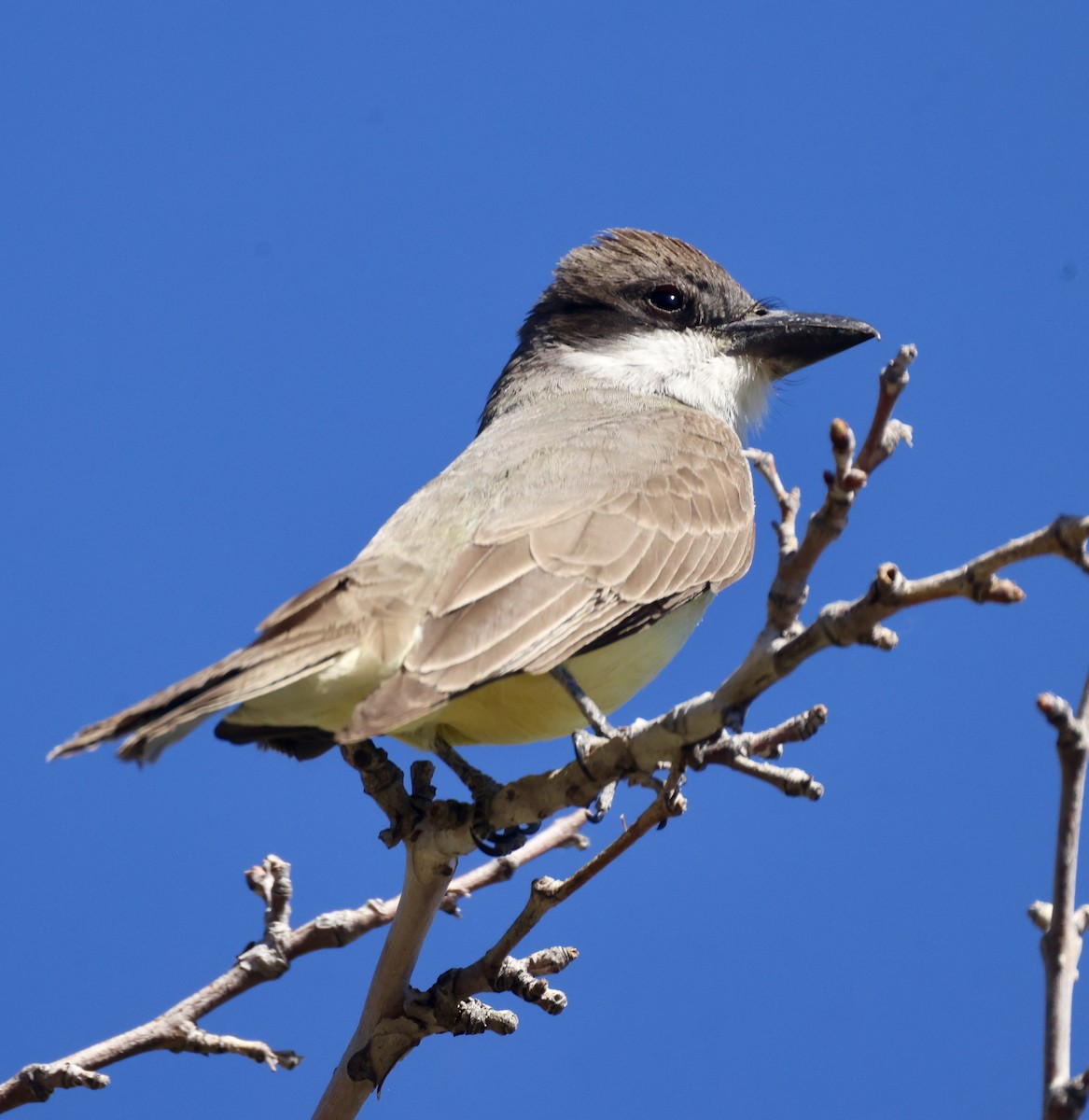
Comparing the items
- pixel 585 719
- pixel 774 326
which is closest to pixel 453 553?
pixel 585 719

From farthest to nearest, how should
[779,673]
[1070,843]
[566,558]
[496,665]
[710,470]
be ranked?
1. [710,470]
2. [566,558]
3. [496,665]
4. [779,673]
5. [1070,843]

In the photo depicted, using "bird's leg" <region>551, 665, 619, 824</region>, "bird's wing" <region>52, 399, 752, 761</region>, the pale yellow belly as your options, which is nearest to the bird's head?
"bird's wing" <region>52, 399, 752, 761</region>

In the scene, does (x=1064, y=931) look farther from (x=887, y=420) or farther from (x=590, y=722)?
(x=590, y=722)

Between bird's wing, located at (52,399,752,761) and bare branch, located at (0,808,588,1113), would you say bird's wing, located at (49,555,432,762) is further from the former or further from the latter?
bare branch, located at (0,808,588,1113)

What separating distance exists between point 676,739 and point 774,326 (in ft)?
12.4

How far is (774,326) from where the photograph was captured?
6668 mm

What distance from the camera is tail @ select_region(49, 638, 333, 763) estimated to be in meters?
3.73

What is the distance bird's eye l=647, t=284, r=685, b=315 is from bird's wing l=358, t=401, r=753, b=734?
996 mm

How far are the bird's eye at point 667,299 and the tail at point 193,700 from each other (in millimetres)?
3289

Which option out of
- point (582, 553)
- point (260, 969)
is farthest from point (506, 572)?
point (260, 969)

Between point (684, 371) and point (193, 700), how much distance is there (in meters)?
3.41

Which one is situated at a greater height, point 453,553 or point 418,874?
point 453,553

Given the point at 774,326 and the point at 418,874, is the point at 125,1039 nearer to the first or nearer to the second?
the point at 418,874

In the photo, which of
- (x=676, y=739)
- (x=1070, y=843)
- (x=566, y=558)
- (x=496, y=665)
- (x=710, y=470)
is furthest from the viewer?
(x=710, y=470)
